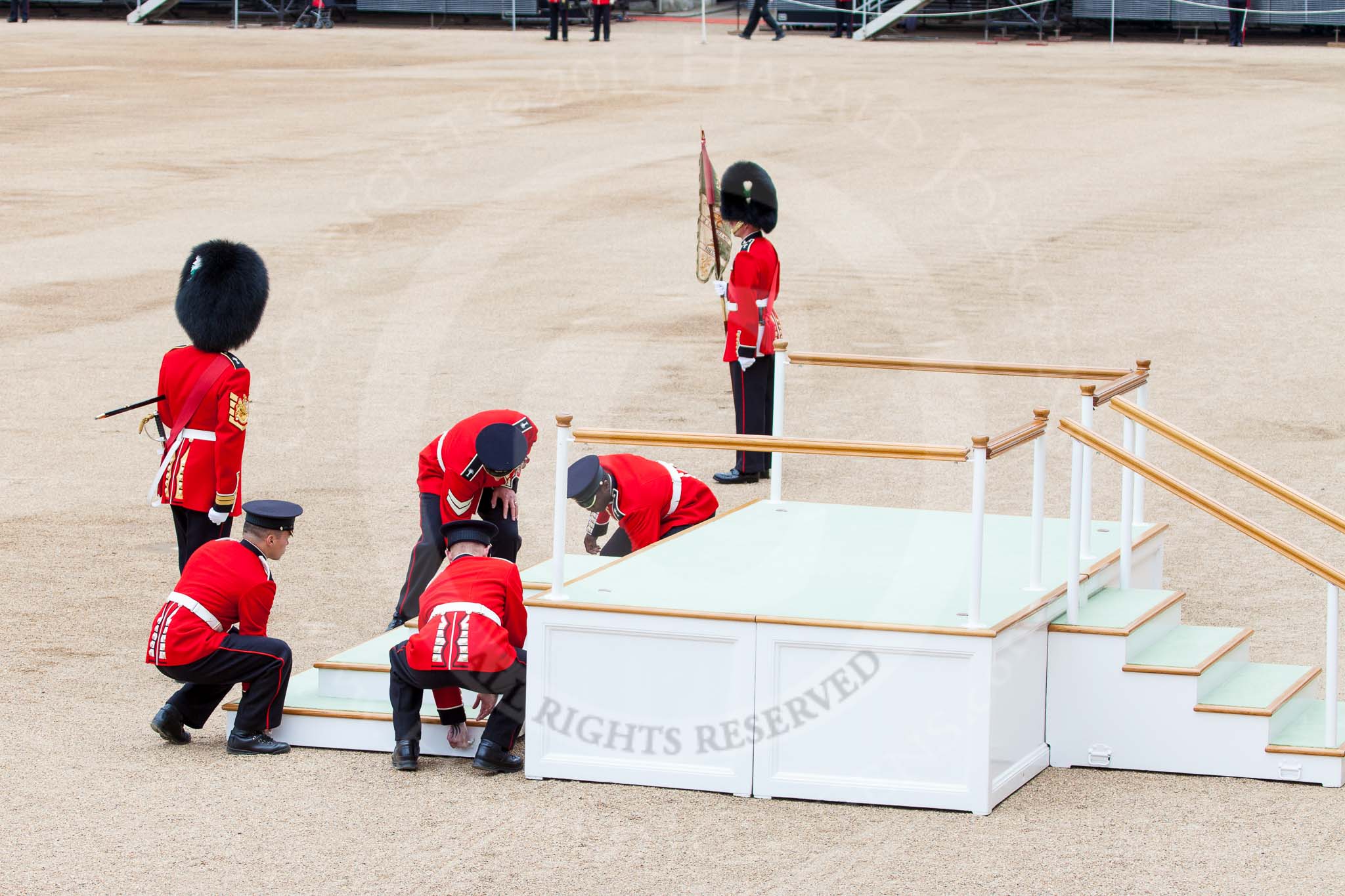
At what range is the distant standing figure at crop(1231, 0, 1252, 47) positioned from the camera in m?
32.7

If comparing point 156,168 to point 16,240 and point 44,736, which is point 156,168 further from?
point 44,736

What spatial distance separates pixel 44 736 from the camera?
723 cm

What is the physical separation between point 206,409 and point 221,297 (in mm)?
571

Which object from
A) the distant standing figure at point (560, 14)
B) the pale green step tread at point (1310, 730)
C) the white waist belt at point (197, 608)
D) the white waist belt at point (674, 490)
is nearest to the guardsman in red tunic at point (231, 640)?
the white waist belt at point (197, 608)

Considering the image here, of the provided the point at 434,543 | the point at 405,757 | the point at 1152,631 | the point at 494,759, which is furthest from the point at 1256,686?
the point at 434,543

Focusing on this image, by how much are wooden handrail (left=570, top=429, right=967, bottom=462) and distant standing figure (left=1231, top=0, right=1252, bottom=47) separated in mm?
28494

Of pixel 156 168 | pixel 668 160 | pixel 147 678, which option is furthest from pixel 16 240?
pixel 147 678

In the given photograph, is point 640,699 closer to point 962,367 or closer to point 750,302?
point 962,367

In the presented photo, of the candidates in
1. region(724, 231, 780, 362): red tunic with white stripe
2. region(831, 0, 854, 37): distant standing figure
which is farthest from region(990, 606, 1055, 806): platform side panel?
region(831, 0, 854, 37): distant standing figure

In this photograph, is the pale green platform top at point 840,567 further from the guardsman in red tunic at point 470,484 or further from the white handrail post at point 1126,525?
the guardsman in red tunic at point 470,484

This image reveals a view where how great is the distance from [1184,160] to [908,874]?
18267mm

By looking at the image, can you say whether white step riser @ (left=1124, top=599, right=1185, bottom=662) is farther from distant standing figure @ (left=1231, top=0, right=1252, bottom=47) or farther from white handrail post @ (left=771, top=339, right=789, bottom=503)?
distant standing figure @ (left=1231, top=0, right=1252, bottom=47)

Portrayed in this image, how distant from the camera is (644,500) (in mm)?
8453

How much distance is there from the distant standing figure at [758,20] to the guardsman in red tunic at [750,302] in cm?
2266
